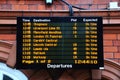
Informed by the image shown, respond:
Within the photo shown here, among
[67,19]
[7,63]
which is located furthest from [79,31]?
[7,63]

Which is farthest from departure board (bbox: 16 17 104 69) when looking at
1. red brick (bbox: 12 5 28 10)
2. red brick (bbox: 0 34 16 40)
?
red brick (bbox: 12 5 28 10)

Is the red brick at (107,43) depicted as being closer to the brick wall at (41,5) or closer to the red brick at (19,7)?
the brick wall at (41,5)

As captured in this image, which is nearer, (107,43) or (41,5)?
(107,43)

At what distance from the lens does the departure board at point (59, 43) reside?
529 cm

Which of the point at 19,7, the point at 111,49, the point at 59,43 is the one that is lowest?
the point at 111,49

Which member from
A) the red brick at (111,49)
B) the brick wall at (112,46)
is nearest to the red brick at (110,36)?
the brick wall at (112,46)

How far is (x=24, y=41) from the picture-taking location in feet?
17.5

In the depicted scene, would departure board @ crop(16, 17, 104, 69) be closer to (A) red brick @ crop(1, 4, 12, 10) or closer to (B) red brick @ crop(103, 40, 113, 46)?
(B) red brick @ crop(103, 40, 113, 46)

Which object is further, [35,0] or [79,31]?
[35,0]

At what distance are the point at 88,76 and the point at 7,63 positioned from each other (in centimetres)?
93

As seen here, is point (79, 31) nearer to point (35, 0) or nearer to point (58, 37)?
point (58, 37)

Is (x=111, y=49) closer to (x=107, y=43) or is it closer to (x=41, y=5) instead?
(x=107, y=43)

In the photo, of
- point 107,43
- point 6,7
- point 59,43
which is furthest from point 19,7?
point 107,43

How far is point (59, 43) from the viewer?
533 centimetres
